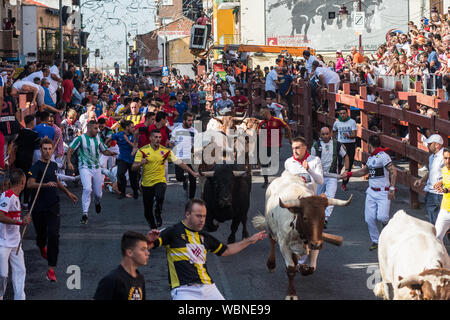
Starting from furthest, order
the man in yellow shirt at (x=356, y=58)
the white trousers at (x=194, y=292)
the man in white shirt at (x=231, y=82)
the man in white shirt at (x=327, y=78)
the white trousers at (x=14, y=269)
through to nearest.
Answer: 1. the man in white shirt at (x=231, y=82)
2. the man in yellow shirt at (x=356, y=58)
3. the man in white shirt at (x=327, y=78)
4. the white trousers at (x=14, y=269)
5. the white trousers at (x=194, y=292)

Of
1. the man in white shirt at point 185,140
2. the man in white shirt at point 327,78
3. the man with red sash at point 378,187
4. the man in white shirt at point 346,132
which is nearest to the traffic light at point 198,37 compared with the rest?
the man in white shirt at point 327,78

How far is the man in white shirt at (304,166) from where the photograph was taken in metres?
11.7

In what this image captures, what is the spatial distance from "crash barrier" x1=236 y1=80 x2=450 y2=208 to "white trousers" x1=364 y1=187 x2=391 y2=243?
2.37 meters

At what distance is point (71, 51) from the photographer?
5575cm

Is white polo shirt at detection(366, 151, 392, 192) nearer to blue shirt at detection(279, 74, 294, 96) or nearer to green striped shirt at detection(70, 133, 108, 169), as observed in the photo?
green striped shirt at detection(70, 133, 108, 169)

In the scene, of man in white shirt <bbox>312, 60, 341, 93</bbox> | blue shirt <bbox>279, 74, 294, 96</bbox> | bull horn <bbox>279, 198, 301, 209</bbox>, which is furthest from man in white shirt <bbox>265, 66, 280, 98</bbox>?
bull horn <bbox>279, 198, 301, 209</bbox>

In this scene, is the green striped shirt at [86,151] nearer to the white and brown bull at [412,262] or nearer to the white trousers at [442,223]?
the white trousers at [442,223]

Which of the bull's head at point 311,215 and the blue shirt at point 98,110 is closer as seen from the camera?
the bull's head at point 311,215

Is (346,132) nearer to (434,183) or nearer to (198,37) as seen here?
(434,183)

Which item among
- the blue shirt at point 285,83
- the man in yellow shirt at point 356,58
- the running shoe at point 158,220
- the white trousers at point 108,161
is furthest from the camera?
the man in yellow shirt at point 356,58

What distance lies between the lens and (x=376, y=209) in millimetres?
12086
